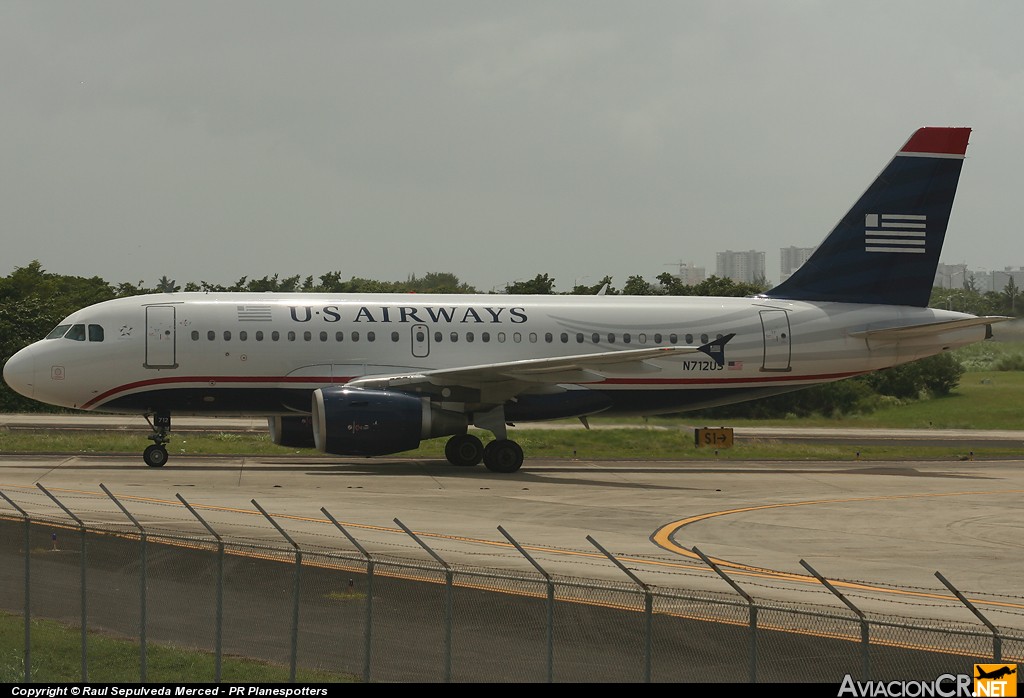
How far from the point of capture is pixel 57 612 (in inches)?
590

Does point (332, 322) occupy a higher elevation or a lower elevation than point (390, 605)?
higher

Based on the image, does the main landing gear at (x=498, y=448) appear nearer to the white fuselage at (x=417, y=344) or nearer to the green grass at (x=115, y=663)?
the white fuselage at (x=417, y=344)

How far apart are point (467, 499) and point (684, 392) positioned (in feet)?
35.6

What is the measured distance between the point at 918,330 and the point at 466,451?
13444 mm

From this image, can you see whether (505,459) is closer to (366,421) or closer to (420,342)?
(420,342)

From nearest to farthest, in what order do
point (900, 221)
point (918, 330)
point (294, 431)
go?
point (294, 431)
point (918, 330)
point (900, 221)

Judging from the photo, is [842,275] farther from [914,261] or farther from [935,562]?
[935,562]

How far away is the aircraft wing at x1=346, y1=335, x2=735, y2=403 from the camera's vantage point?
30.4m

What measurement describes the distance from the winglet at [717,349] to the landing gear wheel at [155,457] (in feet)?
49.6

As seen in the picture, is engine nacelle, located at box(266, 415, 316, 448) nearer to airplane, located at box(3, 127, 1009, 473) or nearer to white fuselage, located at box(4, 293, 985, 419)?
airplane, located at box(3, 127, 1009, 473)

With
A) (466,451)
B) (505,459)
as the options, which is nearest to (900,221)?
(505,459)

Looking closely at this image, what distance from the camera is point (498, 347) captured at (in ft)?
111

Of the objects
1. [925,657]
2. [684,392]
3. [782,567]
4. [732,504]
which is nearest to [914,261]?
[684,392]

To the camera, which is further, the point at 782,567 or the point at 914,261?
the point at 914,261
